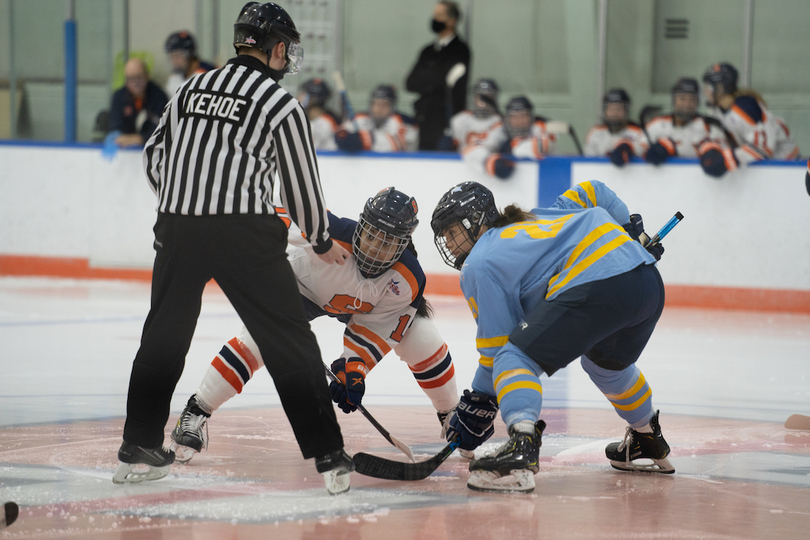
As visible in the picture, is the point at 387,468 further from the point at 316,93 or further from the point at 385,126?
the point at 316,93

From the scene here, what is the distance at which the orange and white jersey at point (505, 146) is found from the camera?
792 cm

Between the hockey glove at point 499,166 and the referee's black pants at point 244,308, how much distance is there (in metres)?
5.33

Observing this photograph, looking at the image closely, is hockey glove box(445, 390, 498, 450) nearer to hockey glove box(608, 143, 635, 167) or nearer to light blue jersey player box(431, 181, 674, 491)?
light blue jersey player box(431, 181, 674, 491)

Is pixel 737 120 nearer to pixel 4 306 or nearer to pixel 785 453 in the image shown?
pixel 785 453

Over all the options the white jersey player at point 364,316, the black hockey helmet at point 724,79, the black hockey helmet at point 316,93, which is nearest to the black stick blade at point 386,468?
the white jersey player at point 364,316

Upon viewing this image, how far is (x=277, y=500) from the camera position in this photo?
258 centimetres

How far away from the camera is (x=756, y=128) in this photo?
7.61m

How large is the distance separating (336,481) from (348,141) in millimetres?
5773

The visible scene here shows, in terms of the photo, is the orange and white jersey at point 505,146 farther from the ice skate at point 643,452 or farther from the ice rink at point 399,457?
the ice skate at point 643,452

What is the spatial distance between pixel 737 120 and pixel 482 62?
3199 mm

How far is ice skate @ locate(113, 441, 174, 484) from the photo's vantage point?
2.70m

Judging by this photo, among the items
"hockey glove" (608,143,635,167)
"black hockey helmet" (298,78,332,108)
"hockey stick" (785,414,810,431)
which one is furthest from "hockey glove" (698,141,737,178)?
"hockey stick" (785,414,810,431)

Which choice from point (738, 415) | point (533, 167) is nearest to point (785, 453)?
point (738, 415)

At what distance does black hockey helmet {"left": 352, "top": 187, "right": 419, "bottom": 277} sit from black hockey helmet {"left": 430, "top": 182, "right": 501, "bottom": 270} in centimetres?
16
